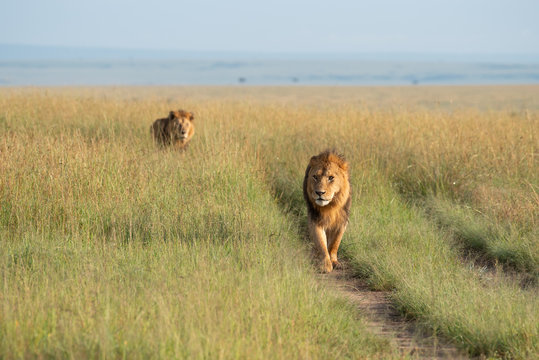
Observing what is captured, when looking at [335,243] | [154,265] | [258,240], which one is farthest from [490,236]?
[154,265]

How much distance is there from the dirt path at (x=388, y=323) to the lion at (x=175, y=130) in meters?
5.11

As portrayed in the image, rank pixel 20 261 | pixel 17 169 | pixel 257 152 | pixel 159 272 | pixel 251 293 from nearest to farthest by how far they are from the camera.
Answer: pixel 251 293 < pixel 159 272 < pixel 20 261 < pixel 17 169 < pixel 257 152

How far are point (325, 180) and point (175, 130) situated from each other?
4.92 metres

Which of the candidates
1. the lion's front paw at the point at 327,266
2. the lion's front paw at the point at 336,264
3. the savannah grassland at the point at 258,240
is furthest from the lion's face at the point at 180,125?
the lion's front paw at the point at 327,266

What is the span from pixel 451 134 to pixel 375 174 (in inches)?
69.5

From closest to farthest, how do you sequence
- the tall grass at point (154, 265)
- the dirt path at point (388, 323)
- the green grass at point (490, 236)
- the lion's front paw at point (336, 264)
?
the tall grass at point (154, 265), the dirt path at point (388, 323), the green grass at point (490, 236), the lion's front paw at point (336, 264)

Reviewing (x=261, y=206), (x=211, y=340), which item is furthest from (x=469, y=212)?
(x=211, y=340)

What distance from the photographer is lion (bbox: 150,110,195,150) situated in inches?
420

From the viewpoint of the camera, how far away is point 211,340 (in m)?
3.57

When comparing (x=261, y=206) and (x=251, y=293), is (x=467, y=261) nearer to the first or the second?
(x=261, y=206)

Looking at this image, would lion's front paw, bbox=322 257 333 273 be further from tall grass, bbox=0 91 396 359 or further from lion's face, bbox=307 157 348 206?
lion's face, bbox=307 157 348 206

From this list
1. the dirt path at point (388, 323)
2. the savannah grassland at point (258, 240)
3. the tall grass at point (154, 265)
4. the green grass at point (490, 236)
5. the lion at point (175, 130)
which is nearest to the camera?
the tall grass at point (154, 265)

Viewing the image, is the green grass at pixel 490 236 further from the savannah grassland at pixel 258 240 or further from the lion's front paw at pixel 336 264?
the lion's front paw at pixel 336 264

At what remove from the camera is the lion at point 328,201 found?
6.27 metres
